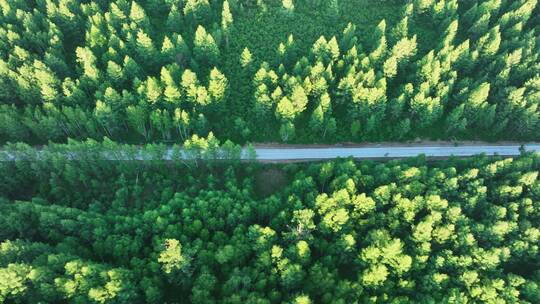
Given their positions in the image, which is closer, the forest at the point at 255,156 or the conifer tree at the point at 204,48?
the forest at the point at 255,156

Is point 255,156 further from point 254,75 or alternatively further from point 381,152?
point 381,152

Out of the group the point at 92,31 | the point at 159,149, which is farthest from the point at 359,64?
the point at 92,31

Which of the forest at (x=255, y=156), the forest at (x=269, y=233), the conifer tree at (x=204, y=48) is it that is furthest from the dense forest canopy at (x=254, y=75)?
the forest at (x=269, y=233)

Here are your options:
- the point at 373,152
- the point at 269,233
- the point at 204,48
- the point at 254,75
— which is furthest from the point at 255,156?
the point at 204,48

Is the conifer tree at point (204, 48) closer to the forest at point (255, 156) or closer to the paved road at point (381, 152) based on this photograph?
the forest at point (255, 156)

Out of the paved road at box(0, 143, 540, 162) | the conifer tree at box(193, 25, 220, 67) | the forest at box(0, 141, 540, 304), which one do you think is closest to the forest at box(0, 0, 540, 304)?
the forest at box(0, 141, 540, 304)
